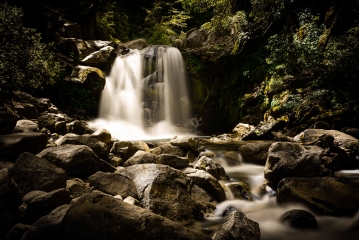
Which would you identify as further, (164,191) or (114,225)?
(164,191)

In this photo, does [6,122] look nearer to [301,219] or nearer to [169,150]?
[169,150]

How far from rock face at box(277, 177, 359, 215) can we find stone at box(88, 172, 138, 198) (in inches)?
115

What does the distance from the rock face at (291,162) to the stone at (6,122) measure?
236 inches

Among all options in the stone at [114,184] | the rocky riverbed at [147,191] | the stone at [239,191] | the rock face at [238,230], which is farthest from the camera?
the stone at [239,191]

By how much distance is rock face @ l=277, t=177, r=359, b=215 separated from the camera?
4176 mm

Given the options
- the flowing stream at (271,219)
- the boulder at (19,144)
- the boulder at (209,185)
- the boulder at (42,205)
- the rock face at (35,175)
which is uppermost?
the boulder at (19,144)

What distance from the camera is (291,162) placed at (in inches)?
209

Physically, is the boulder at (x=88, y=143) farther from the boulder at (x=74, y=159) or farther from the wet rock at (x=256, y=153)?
the wet rock at (x=256, y=153)

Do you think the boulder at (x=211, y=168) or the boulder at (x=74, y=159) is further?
the boulder at (x=211, y=168)

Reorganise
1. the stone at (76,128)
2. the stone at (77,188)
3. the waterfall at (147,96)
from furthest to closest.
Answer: the waterfall at (147,96) < the stone at (76,128) < the stone at (77,188)

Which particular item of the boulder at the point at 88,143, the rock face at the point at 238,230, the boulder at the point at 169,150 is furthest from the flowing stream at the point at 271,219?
the boulder at the point at 88,143

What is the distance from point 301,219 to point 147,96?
13.3 metres

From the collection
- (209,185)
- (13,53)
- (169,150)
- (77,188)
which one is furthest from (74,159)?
(13,53)

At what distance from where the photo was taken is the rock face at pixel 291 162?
5.24 meters
